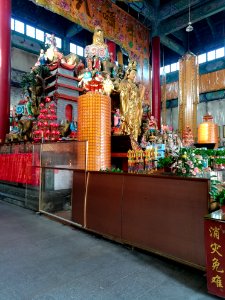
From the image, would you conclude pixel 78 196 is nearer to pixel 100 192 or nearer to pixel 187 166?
pixel 100 192

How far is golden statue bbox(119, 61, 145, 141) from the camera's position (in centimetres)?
607

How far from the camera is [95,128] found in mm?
3850

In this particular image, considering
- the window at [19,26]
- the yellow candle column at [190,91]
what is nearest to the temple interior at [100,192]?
the yellow candle column at [190,91]

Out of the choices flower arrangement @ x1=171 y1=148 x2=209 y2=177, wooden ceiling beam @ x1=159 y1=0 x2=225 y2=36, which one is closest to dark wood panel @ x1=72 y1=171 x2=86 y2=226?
flower arrangement @ x1=171 y1=148 x2=209 y2=177

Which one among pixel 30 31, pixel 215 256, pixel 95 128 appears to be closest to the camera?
pixel 215 256

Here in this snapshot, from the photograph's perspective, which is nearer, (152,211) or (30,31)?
(152,211)

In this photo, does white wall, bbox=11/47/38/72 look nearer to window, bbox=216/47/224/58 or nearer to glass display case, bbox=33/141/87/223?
glass display case, bbox=33/141/87/223

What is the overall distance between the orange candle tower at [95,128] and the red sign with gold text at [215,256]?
2249 millimetres

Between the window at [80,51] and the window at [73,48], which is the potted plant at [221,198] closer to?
the window at [73,48]

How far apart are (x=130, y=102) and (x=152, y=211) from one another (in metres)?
4.26

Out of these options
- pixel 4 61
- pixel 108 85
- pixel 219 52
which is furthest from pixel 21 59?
pixel 219 52

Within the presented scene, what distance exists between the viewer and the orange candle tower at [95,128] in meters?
3.81

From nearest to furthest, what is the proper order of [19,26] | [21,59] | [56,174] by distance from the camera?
[56,174] < [19,26] < [21,59]

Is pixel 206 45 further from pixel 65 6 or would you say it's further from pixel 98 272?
pixel 98 272
